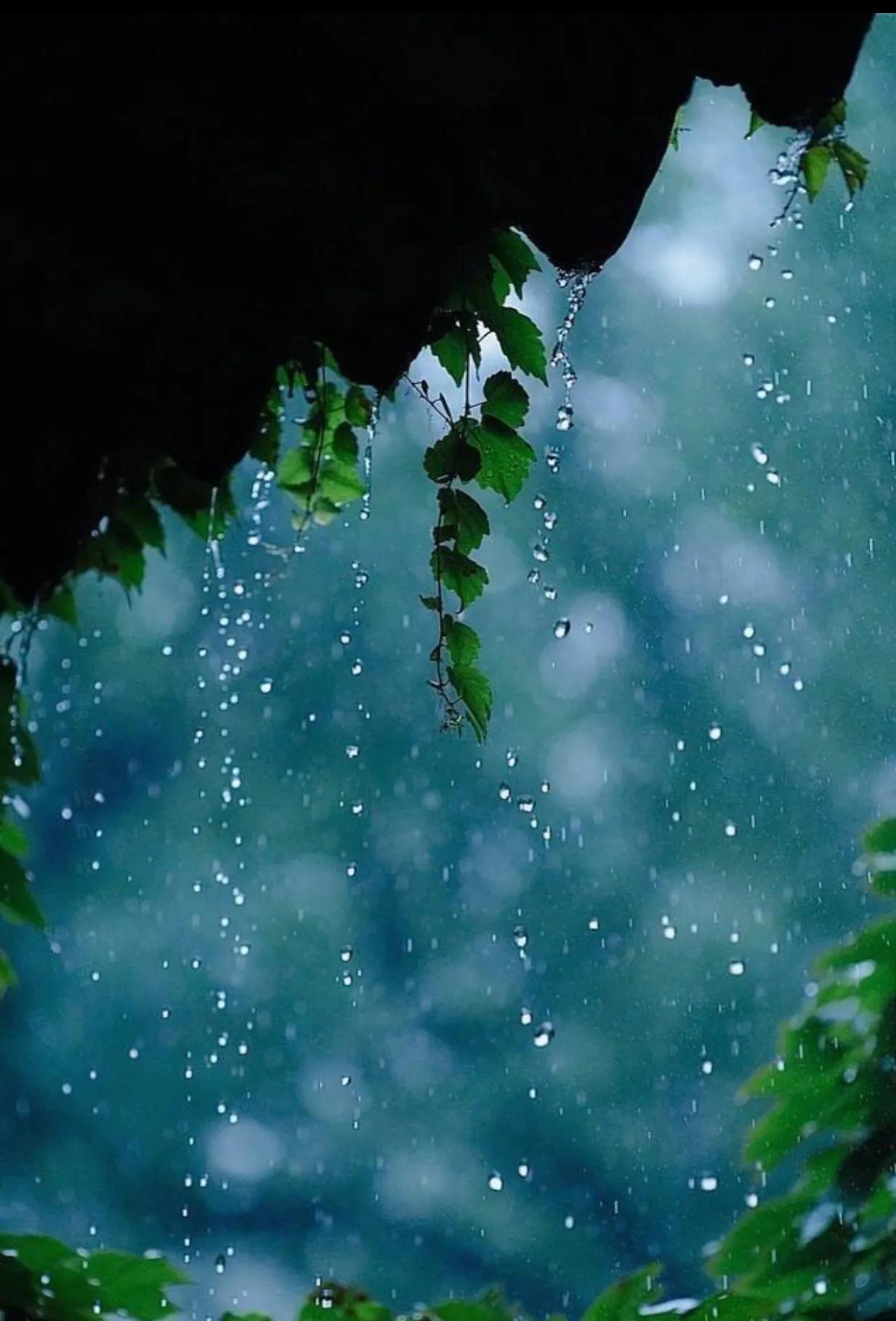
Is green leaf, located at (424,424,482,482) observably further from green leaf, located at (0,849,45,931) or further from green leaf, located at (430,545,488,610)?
green leaf, located at (0,849,45,931)

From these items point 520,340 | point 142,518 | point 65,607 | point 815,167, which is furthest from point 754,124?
point 65,607

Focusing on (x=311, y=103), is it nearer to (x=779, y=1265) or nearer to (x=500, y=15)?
(x=500, y=15)

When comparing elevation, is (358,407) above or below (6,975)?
above

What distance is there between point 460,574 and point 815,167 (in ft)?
1.74

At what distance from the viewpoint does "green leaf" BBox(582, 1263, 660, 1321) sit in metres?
1.06

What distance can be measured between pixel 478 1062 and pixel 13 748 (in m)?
10.3

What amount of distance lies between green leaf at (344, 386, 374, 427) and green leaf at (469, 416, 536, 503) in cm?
12

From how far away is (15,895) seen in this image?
1.11 meters

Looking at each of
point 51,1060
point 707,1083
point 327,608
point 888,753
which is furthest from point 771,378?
point 51,1060

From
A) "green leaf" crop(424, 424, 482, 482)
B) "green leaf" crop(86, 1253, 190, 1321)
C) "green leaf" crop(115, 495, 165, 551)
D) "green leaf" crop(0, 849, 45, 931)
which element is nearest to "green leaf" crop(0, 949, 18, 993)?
"green leaf" crop(0, 849, 45, 931)

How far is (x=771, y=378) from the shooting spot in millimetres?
10133

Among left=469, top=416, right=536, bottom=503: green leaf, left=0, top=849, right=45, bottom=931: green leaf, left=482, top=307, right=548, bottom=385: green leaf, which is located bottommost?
left=0, top=849, right=45, bottom=931: green leaf

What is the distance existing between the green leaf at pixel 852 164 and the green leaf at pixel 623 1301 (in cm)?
99

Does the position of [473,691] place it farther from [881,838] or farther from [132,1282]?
[132,1282]
